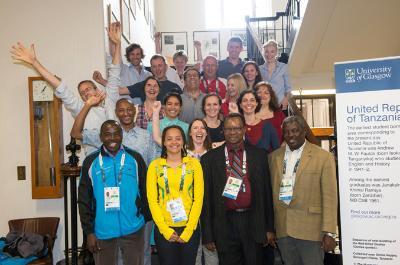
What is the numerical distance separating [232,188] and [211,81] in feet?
6.36

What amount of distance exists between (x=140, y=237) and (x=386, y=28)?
5162 millimetres

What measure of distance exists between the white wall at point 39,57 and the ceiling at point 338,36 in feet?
9.81

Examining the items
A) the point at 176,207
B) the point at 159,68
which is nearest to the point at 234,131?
the point at 176,207

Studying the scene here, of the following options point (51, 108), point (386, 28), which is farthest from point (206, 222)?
point (386, 28)

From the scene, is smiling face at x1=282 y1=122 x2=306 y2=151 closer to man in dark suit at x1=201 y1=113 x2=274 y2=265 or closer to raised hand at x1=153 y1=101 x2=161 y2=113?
man in dark suit at x1=201 y1=113 x2=274 y2=265

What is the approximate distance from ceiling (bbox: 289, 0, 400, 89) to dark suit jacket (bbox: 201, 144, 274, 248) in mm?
3294

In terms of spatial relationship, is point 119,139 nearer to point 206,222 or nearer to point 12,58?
point 206,222

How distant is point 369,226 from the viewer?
10.2 feet

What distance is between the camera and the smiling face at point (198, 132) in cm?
331

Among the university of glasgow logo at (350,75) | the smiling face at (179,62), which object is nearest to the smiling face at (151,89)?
the smiling face at (179,62)

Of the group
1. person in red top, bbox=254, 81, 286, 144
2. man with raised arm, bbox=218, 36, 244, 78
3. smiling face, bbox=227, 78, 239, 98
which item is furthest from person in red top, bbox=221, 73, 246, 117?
man with raised arm, bbox=218, 36, 244, 78

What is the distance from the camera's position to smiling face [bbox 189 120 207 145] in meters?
3.31

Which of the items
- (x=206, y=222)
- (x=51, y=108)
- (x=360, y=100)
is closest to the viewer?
(x=206, y=222)

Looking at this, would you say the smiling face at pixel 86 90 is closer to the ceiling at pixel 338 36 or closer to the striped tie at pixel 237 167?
the striped tie at pixel 237 167
